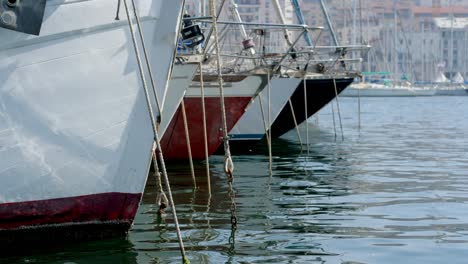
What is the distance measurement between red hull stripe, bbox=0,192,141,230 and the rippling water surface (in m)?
0.32

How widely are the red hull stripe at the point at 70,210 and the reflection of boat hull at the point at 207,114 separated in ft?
30.4

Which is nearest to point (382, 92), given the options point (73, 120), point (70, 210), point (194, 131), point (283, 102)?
point (283, 102)

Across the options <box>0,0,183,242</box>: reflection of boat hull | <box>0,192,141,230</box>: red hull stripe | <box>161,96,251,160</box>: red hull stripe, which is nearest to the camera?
<box>0,0,183,242</box>: reflection of boat hull

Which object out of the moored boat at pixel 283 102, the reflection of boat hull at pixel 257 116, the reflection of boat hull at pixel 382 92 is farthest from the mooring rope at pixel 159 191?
the reflection of boat hull at pixel 382 92

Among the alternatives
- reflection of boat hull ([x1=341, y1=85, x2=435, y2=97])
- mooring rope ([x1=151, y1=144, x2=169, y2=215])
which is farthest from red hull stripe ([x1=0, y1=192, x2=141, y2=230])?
reflection of boat hull ([x1=341, y1=85, x2=435, y2=97])

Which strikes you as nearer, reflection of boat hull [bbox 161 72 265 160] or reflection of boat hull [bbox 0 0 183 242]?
reflection of boat hull [bbox 0 0 183 242]

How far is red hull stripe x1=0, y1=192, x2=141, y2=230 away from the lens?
10516 millimetres

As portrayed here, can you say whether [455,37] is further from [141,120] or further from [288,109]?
[141,120]

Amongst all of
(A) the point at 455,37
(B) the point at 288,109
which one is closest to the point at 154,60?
(B) the point at 288,109

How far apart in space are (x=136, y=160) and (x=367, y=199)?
5.63 meters

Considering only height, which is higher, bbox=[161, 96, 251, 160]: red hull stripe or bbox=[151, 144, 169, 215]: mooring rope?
bbox=[151, 144, 169, 215]: mooring rope

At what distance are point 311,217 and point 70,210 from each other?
3.93m

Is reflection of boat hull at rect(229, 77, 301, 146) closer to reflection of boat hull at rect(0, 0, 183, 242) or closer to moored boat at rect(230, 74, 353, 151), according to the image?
moored boat at rect(230, 74, 353, 151)

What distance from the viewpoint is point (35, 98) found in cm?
1030
